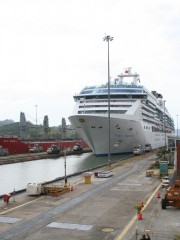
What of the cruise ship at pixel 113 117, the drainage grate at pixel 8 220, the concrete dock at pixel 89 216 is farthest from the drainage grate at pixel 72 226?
the cruise ship at pixel 113 117

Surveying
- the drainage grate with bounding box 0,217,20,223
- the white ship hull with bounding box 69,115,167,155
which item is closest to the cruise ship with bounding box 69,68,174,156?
the white ship hull with bounding box 69,115,167,155

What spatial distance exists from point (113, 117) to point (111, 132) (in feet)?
13.0

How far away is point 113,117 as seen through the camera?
2365 inches

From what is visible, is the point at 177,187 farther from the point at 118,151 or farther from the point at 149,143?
the point at 149,143

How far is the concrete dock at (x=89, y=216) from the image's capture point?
598 inches

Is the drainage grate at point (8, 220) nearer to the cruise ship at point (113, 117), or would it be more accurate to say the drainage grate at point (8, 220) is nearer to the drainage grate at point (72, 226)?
the drainage grate at point (72, 226)

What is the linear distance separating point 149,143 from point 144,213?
61134mm

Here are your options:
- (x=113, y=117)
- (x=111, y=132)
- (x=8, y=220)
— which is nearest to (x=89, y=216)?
(x=8, y=220)

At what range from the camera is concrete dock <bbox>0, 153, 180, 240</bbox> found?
15195 mm

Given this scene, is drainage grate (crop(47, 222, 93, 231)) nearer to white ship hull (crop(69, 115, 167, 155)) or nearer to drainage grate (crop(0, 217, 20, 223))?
drainage grate (crop(0, 217, 20, 223))

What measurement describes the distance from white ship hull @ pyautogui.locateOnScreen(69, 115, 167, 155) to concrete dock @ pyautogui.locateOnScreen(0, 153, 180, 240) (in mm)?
32791

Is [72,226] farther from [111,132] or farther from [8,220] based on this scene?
[111,132]

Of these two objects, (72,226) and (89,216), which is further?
(89,216)

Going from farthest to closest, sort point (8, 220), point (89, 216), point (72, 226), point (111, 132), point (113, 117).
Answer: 1. point (111, 132)
2. point (113, 117)
3. point (89, 216)
4. point (8, 220)
5. point (72, 226)
